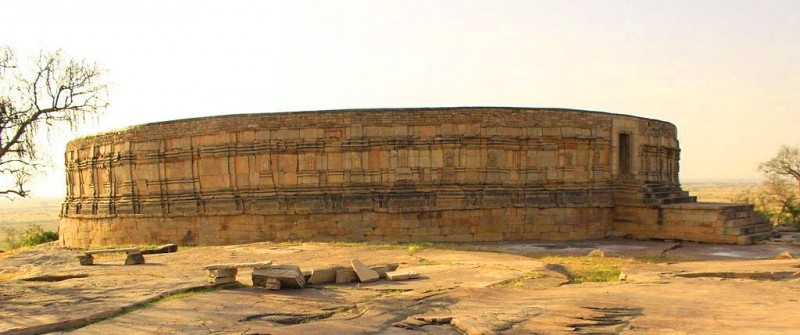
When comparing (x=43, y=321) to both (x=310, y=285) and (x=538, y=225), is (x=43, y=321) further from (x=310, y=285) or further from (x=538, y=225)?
(x=538, y=225)

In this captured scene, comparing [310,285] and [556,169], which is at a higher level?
[556,169]

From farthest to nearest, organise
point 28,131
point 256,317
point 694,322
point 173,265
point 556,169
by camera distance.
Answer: point 556,169 < point 173,265 < point 28,131 < point 256,317 < point 694,322

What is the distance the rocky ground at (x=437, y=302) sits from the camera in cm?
641

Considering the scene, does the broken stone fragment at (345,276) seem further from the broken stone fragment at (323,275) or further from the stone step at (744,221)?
the stone step at (744,221)

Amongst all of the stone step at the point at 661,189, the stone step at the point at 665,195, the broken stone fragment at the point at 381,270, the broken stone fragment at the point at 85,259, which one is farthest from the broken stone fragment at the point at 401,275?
the stone step at the point at 661,189

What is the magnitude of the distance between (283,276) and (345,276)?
4.21 feet

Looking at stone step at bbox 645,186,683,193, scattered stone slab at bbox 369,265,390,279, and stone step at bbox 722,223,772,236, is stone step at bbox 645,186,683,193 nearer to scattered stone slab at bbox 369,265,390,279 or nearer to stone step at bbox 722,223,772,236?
stone step at bbox 722,223,772,236

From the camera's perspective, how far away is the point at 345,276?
9.63 metres

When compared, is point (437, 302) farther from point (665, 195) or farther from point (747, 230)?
point (665, 195)

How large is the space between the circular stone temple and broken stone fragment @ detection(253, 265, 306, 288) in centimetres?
958

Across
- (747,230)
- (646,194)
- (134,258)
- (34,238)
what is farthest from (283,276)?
(34,238)

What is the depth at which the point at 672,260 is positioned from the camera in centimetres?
1316

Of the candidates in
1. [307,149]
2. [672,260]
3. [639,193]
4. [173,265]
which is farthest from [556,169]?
[173,265]

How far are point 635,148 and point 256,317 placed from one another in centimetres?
1674
